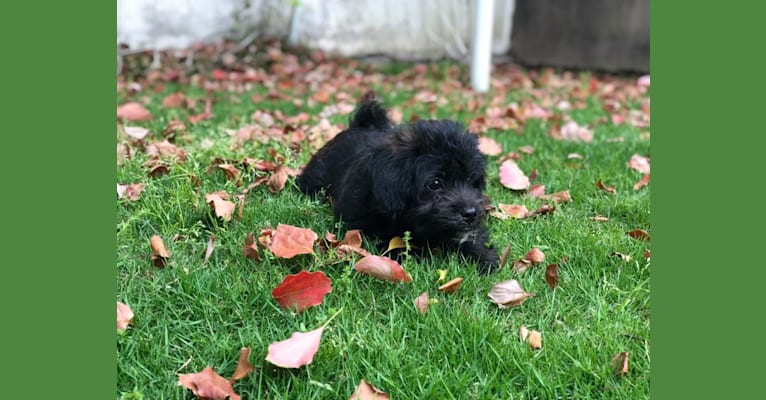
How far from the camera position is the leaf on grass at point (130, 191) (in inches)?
131

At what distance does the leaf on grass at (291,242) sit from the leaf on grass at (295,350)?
55 cm

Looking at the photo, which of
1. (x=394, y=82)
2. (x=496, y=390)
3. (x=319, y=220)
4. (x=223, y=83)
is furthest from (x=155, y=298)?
(x=394, y=82)

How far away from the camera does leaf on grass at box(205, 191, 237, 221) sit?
3.17 meters

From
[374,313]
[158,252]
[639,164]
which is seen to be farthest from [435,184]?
[639,164]

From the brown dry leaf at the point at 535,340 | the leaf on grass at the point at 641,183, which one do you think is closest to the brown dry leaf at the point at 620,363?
the brown dry leaf at the point at 535,340

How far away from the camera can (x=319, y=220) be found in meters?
3.45

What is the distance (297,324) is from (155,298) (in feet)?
1.93

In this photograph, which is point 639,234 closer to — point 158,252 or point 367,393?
point 367,393

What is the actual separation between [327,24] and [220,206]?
269 inches

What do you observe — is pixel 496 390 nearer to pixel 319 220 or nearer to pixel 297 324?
pixel 297 324

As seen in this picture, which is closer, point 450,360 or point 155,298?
point 450,360

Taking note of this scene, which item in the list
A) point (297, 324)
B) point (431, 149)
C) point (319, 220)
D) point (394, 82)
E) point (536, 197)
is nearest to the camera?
point (297, 324)

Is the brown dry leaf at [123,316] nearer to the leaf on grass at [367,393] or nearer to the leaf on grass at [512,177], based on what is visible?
the leaf on grass at [367,393]

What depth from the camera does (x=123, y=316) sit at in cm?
232
